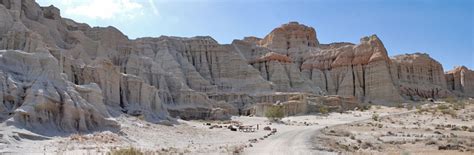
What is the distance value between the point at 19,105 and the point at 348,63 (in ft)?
316

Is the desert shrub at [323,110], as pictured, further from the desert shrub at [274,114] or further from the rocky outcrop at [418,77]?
the rocky outcrop at [418,77]

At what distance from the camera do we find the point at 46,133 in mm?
24406

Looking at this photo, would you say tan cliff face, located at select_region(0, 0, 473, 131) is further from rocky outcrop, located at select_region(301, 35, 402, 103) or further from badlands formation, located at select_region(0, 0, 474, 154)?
rocky outcrop, located at select_region(301, 35, 402, 103)

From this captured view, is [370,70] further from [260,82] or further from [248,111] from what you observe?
[248,111]

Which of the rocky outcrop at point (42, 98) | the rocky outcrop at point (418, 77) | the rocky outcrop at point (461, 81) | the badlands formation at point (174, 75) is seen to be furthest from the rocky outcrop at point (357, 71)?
the rocky outcrop at point (42, 98)

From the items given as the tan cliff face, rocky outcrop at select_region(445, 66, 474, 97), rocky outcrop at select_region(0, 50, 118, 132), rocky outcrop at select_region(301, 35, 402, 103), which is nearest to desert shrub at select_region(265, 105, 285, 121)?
the tan cliff face

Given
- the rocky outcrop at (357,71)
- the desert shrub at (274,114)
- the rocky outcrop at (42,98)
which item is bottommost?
the desert shrub at (274,114)

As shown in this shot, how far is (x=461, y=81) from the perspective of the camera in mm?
132375

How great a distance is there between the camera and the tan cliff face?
91.2ft

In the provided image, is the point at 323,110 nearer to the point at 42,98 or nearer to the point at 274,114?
the point at 274,114

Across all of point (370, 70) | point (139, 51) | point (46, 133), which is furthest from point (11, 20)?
point (370, 70)

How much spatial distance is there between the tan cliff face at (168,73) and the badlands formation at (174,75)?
0.10m

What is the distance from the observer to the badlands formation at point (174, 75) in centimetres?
2762

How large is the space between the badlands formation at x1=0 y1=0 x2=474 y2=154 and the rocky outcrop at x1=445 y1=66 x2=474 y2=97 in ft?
0.92
